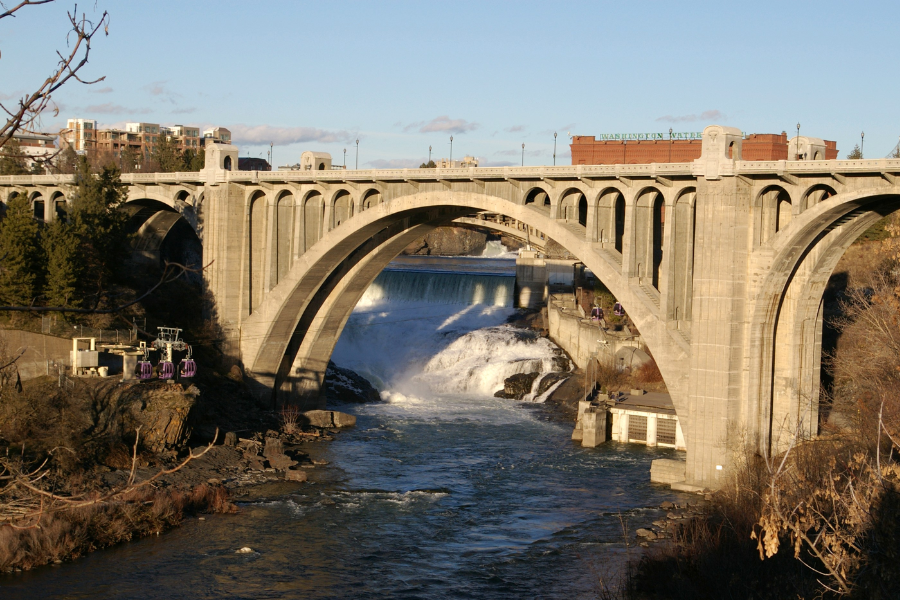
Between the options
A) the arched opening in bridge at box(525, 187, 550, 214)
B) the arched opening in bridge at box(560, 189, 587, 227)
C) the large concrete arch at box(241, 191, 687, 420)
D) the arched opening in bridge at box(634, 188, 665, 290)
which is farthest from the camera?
the large concrete arch at box(241, 191, 687, 420)

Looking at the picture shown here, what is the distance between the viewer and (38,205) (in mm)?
59438

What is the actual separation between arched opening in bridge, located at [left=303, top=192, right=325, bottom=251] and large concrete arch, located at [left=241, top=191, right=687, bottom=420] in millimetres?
1432

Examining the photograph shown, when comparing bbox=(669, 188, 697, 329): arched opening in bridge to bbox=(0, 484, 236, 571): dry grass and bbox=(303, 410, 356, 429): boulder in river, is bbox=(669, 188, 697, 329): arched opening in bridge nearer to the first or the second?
bbox=(0, 484, 236, 571): dry grass

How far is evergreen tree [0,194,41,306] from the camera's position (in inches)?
1525

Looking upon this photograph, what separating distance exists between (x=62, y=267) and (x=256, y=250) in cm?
922

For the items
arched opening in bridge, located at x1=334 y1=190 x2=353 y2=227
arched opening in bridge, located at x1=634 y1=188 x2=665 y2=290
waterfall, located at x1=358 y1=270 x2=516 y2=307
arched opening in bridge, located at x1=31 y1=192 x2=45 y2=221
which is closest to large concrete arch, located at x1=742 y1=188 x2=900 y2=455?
arched opening in bridge, located at x1=634 y1=188 x2=665 y2=290

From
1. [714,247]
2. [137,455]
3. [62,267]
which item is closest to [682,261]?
[714,247]

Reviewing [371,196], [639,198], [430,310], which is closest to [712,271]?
[639,198]

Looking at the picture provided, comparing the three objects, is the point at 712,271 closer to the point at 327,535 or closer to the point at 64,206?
the point at 327,535

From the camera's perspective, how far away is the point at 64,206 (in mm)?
54062

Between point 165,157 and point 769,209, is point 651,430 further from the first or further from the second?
point 165,157

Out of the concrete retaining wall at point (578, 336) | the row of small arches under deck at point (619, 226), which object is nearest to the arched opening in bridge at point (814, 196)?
the row of small arches under deck at point (619, 226)

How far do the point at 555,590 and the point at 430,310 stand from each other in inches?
1672

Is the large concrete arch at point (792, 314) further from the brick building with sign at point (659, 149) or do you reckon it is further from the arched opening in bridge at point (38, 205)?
the arched opening in bridge at point (38, 205)
